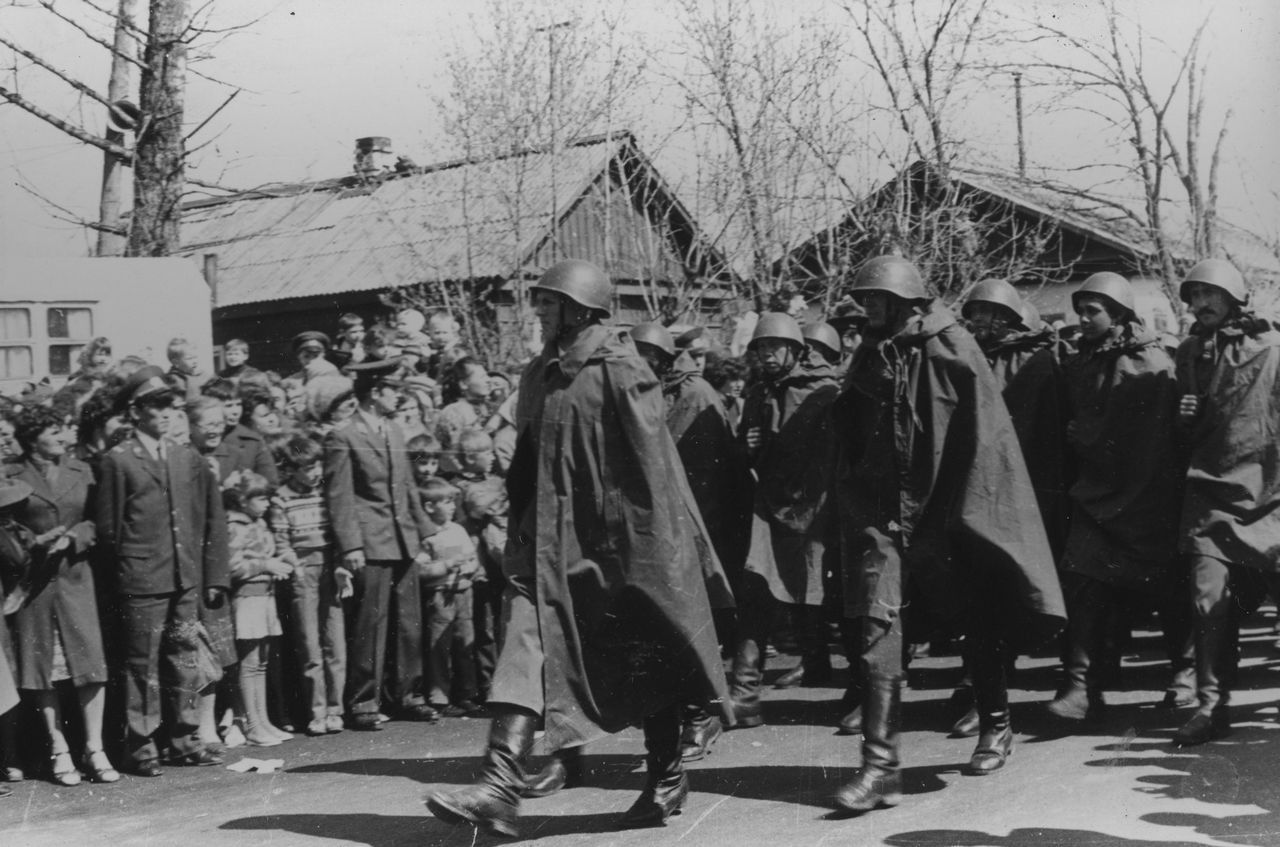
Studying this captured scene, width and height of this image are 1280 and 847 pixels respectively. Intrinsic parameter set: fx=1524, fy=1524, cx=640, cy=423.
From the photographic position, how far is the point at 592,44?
15.5m

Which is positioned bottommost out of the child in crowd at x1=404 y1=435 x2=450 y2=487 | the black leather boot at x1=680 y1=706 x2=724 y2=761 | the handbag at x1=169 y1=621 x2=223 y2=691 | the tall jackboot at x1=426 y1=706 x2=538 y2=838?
the black leather boot at x1=680 y1=706 x2=724 y2=761

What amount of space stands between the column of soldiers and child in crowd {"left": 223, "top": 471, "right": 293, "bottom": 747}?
6.74 feet

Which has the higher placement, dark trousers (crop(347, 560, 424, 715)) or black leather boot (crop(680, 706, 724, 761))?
dark trousers (crop(347, 560, 424, 715))

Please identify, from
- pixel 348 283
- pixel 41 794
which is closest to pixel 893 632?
pixel 41 794

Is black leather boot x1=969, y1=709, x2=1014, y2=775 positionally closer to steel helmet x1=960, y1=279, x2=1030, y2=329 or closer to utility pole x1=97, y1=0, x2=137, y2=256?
steel helmet x1=960, y1=279, x2=1030, y2=329

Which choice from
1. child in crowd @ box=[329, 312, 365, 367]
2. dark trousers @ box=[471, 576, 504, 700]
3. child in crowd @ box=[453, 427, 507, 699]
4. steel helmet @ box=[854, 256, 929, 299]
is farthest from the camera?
child in crowd @ box=[329, 312, 365, 367]

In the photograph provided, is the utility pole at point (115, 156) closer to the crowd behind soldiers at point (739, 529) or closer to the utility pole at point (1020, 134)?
the crowd behind soldiers at point (739, 529)

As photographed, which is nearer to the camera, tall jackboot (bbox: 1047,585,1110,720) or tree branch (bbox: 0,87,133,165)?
tall jackboot (bbox: 1047,585,1110,720)

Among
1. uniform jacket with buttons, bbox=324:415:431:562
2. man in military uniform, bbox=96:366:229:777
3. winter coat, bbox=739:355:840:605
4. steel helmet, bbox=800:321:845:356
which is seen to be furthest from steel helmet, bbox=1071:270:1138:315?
man in military uniform, bbox=96:366:229:777

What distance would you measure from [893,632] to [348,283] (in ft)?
54.3

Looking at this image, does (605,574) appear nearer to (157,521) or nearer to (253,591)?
(157,521)

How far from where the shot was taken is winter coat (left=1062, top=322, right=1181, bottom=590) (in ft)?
24.3

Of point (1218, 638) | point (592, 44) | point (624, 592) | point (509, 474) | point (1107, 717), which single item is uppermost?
point (592, 44)

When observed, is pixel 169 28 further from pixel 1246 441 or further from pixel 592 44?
pixel 1246 441
